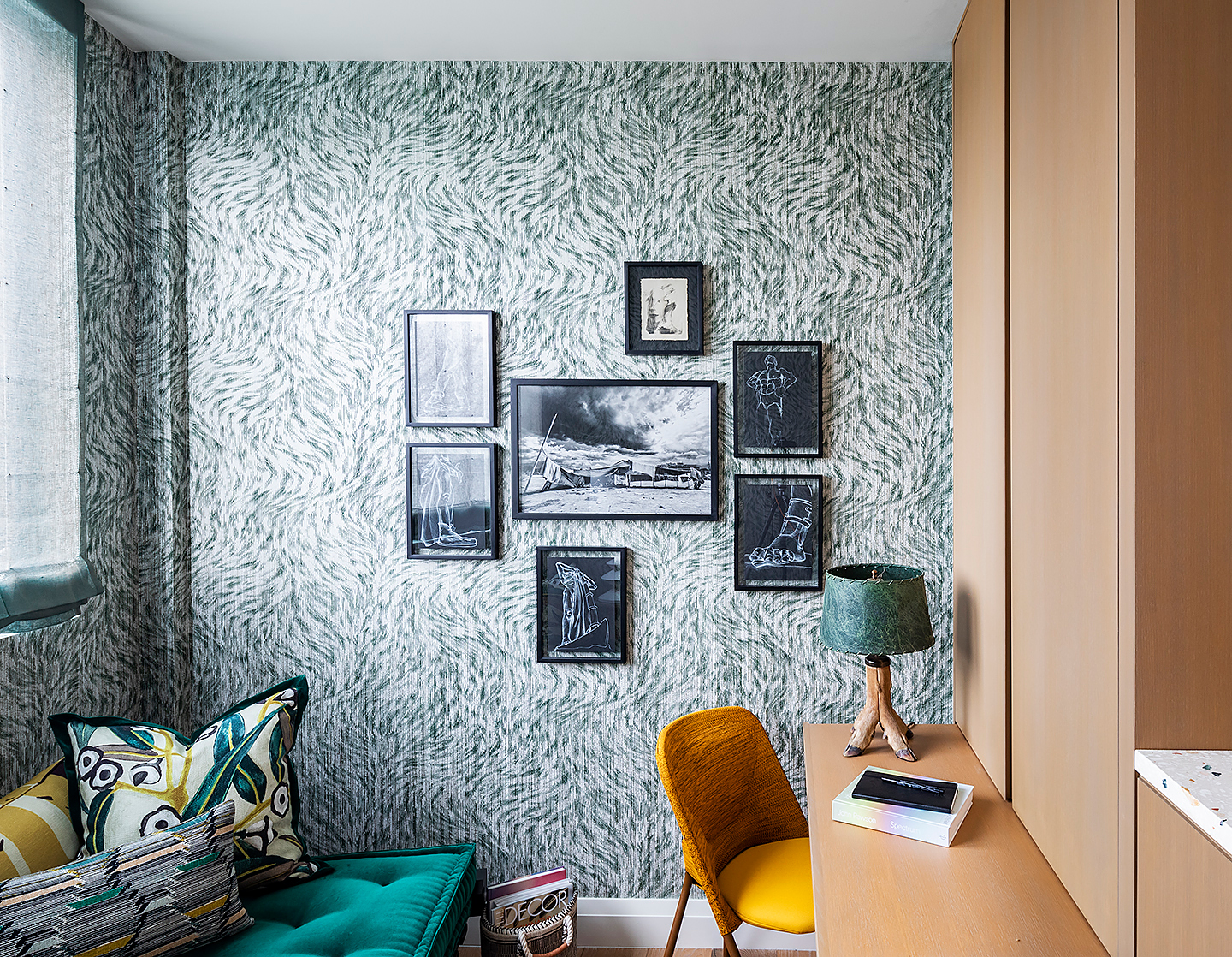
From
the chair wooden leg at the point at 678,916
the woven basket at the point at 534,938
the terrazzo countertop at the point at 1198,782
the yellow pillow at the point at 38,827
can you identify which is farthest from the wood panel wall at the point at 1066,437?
the yellow pillow at the point at 38,827

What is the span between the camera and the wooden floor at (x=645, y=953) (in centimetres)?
225

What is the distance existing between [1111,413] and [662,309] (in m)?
1.35

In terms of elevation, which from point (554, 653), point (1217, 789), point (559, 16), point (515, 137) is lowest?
point (554, 653)

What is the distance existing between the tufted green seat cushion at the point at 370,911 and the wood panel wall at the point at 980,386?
52.1 inches

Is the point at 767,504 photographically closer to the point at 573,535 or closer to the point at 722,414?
the point at 722,414

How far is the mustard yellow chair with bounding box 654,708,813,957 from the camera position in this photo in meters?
1.73

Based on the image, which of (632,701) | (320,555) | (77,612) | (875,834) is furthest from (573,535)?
(77,612)

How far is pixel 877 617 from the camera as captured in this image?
72.4 inches

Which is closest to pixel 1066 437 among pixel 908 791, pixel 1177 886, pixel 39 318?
pixel 1177 886

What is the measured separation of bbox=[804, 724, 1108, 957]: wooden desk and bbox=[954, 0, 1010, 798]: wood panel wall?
240mm

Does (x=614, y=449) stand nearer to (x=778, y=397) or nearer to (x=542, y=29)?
(x=778, y=397)

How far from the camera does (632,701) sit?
2318 mm

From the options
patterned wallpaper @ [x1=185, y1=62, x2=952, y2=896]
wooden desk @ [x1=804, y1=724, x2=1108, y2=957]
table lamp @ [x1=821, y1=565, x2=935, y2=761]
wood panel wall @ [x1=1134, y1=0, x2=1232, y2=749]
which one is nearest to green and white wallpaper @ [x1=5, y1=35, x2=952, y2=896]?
patterned wallpaper @ [x1=185, y1=62, x2=952, y2=896]

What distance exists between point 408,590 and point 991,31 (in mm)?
2158
